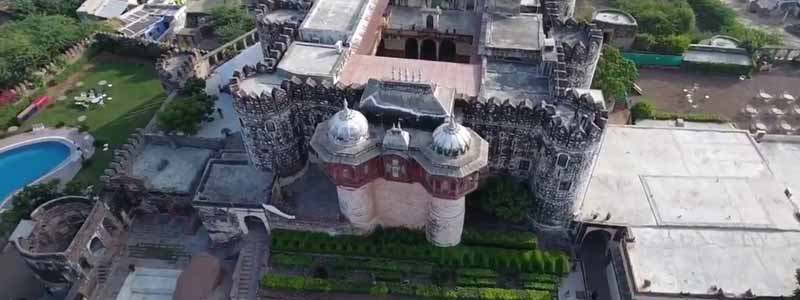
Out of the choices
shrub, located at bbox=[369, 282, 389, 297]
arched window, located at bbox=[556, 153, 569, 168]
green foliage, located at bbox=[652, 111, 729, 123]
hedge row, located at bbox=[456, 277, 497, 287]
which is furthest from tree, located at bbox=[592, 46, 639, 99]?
shrub, located at bbox=[369, 282, 389, 297]

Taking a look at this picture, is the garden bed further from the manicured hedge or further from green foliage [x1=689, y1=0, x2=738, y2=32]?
green foliage [x1=689, y1=0, x2=738, y2=32]

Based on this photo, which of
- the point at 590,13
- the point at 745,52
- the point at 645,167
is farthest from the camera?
the point at 590,13

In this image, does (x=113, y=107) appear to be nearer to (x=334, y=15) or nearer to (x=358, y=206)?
(x=334, y=15)

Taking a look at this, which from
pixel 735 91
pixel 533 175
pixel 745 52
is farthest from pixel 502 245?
pixel 745 52

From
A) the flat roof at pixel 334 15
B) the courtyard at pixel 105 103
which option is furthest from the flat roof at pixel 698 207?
the courtyard at pixel 105 103

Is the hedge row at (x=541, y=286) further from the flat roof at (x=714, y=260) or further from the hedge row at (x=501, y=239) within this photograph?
the flat roof at (x=714, y=260)

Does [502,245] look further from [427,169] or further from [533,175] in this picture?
[427,169]
